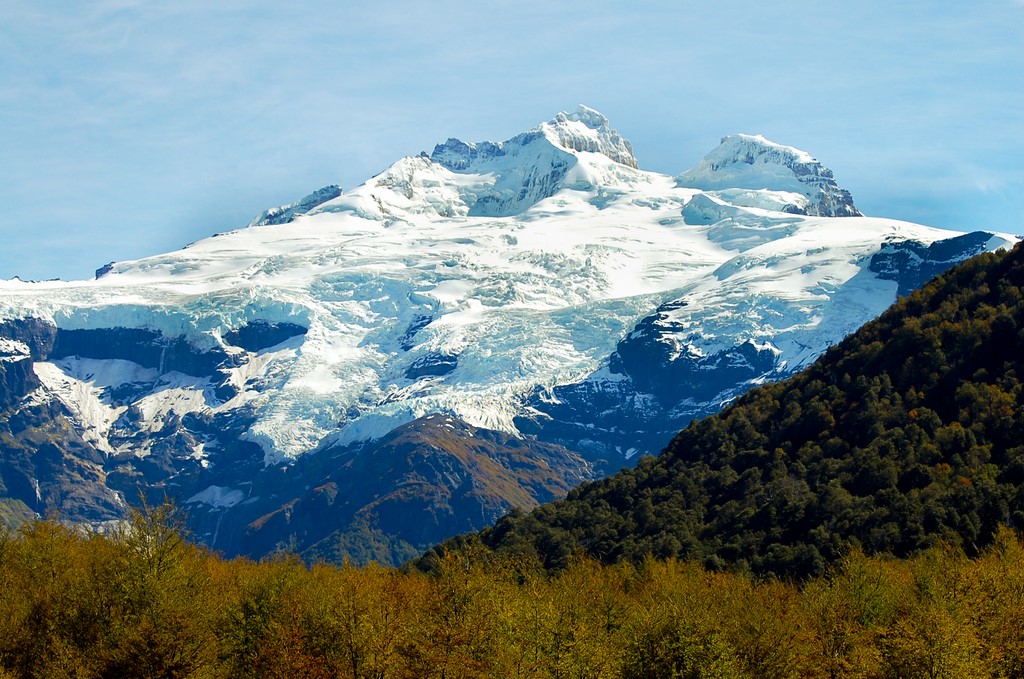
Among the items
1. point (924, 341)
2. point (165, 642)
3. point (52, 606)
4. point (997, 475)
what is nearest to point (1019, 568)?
point (997, 475)

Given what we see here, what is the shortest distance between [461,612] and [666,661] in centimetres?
2346

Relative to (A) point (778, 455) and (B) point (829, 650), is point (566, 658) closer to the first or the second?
(B) point (829, 650)

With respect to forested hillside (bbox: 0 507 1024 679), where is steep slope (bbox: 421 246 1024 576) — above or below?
below

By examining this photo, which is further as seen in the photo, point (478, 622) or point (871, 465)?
point (871, 465)

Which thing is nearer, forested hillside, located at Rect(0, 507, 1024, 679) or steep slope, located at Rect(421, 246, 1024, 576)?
forested hillside, located at Rect(0, 507, 1024, 679)

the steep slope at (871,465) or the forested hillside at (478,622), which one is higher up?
the forested hillside at (478,622)

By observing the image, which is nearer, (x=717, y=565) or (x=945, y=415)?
(x=717, y=565)

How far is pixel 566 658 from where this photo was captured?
88562mm

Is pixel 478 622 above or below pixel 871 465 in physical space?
above

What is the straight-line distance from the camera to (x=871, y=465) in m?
163

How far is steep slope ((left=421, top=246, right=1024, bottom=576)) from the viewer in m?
149

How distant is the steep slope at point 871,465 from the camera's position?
488 feet

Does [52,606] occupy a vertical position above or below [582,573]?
above

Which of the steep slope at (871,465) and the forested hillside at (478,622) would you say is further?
the steep slope at (871,465)
